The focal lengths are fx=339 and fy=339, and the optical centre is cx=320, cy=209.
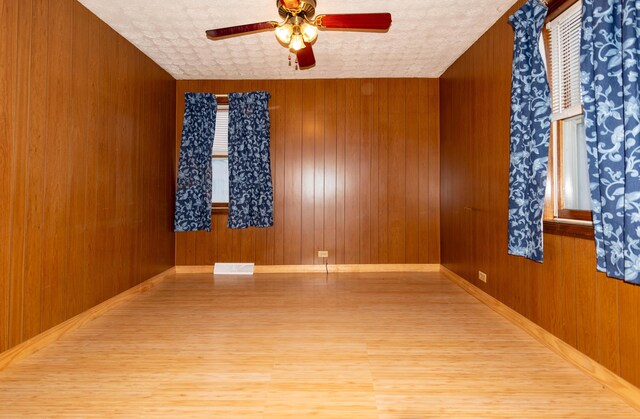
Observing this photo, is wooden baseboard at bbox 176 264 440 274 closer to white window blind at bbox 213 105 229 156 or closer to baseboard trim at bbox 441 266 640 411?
baseboard trim at bbox 441 266 640 411

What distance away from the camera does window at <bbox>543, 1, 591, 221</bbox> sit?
2.10 m

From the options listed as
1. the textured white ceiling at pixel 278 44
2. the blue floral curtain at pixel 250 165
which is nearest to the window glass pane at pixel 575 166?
the textured white ceiling at pixel 278 44

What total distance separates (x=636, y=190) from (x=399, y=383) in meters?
→ 1.43

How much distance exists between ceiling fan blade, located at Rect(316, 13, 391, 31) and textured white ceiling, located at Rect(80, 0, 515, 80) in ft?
1.95

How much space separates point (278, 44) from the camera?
350 cm

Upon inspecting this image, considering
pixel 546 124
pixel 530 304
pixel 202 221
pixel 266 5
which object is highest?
pixel 266 5

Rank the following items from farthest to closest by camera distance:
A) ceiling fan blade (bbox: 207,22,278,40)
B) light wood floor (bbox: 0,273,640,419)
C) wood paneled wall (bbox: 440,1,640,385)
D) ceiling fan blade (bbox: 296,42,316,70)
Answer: ceiling fan blade (bbox: 296,42,316,70) → ceiling fan blade (bbox: 207,22,278,40) → wood paneled wall (bbox: 440,1,640,385) → light wood floor (bbox: 0,273,640,419)

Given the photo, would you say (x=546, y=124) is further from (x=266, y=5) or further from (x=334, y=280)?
(x=334, y=280)

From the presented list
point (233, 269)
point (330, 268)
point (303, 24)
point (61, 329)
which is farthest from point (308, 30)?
point (233, 269)

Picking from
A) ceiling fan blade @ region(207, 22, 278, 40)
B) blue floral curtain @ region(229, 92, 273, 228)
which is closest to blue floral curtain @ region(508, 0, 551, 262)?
ceiling fan blade @ region(207, 22, 278, 40)

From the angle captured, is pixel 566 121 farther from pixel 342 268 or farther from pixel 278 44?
pixel 342 268

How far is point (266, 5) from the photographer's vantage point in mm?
2750

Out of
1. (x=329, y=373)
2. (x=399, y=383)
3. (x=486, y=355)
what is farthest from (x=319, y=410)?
(x=486, y=355)

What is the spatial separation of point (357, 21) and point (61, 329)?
2.97 meters
